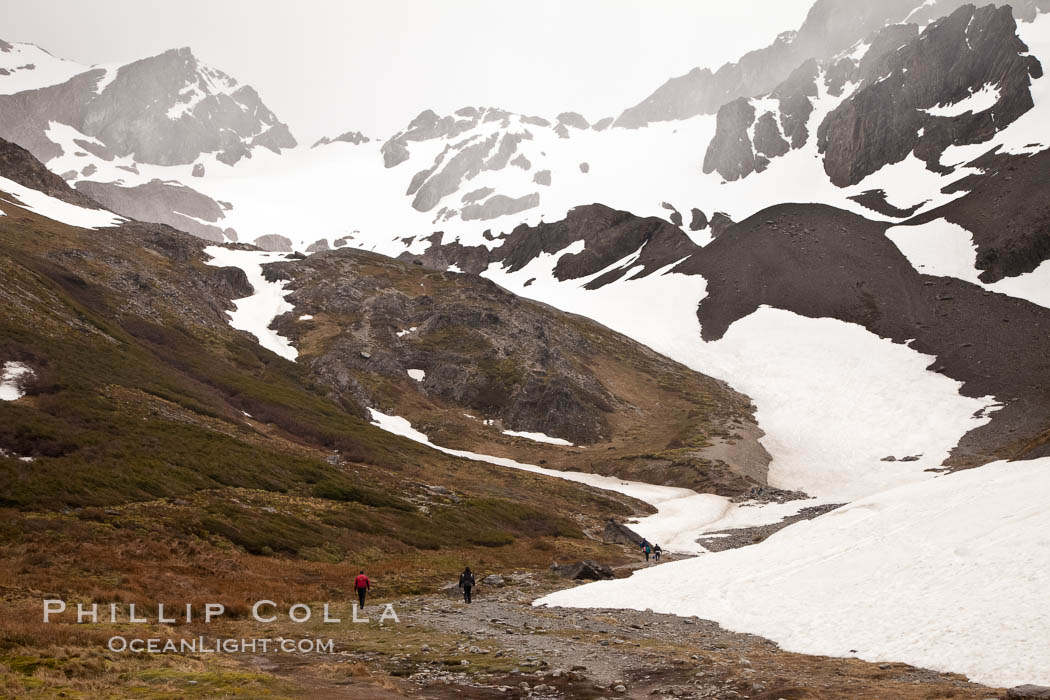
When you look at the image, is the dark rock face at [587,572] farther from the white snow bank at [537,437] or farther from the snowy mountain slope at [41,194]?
the snowy mountain slope at [41,194]

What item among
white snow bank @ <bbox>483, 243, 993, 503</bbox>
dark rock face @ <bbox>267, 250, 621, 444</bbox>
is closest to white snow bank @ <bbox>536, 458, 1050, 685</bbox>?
white snow bank @ <bbox>483, 243, 993, 503</bbox>

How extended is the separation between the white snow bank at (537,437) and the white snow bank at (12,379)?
207 ft

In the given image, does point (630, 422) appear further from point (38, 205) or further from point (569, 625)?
point (38, 205)

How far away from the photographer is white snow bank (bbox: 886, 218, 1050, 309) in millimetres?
118188

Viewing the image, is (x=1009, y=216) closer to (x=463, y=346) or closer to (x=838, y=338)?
(x=838, y=338)

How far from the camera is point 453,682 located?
1706cm

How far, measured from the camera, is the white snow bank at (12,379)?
46206 millimetres

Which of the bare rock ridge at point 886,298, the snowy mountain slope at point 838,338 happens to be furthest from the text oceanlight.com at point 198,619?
the bare rock ridge at point 886,298

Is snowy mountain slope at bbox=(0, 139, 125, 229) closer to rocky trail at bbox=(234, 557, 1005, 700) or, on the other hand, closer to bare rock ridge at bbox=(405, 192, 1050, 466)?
bare rock ridge at bbox=(405, 192, 1050, 466)

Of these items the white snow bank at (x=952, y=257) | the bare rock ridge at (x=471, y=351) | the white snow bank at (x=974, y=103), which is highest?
the white snow bank at (x=974, y=103)

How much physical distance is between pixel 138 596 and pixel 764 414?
94.9 meters

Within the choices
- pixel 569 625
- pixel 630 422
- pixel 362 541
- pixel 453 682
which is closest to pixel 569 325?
pixel 630 422

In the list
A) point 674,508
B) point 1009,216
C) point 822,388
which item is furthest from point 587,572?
point 1009,216

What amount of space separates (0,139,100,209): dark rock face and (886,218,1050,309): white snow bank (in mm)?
169761
